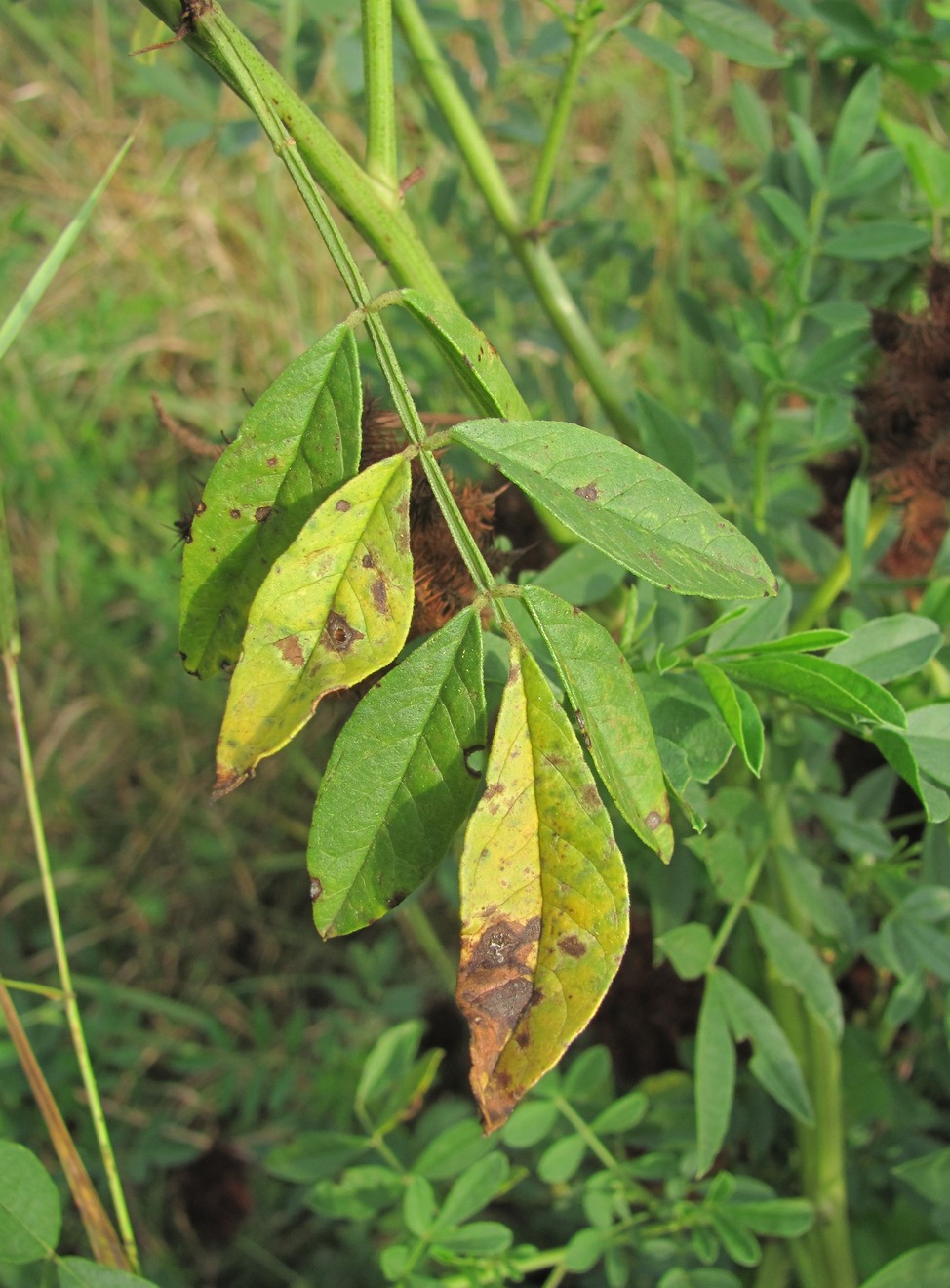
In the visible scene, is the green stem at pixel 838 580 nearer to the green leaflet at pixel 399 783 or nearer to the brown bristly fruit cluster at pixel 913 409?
the brown bristly fruit cluster at pixel 913 409

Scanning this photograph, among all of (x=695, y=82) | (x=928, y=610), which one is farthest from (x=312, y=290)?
(x=928, y=610)

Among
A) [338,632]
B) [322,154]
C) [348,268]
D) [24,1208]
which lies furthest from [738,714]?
[24,1208]

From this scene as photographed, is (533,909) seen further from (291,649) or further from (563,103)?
(563,103)

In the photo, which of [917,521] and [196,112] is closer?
[917,521]

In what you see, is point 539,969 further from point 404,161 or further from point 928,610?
point 404,161

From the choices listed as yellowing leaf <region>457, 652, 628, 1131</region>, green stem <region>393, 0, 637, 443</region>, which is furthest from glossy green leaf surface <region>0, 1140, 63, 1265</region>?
green stem <region>393, 0, 637, 443</region>

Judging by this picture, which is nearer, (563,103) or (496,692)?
(496,692)
